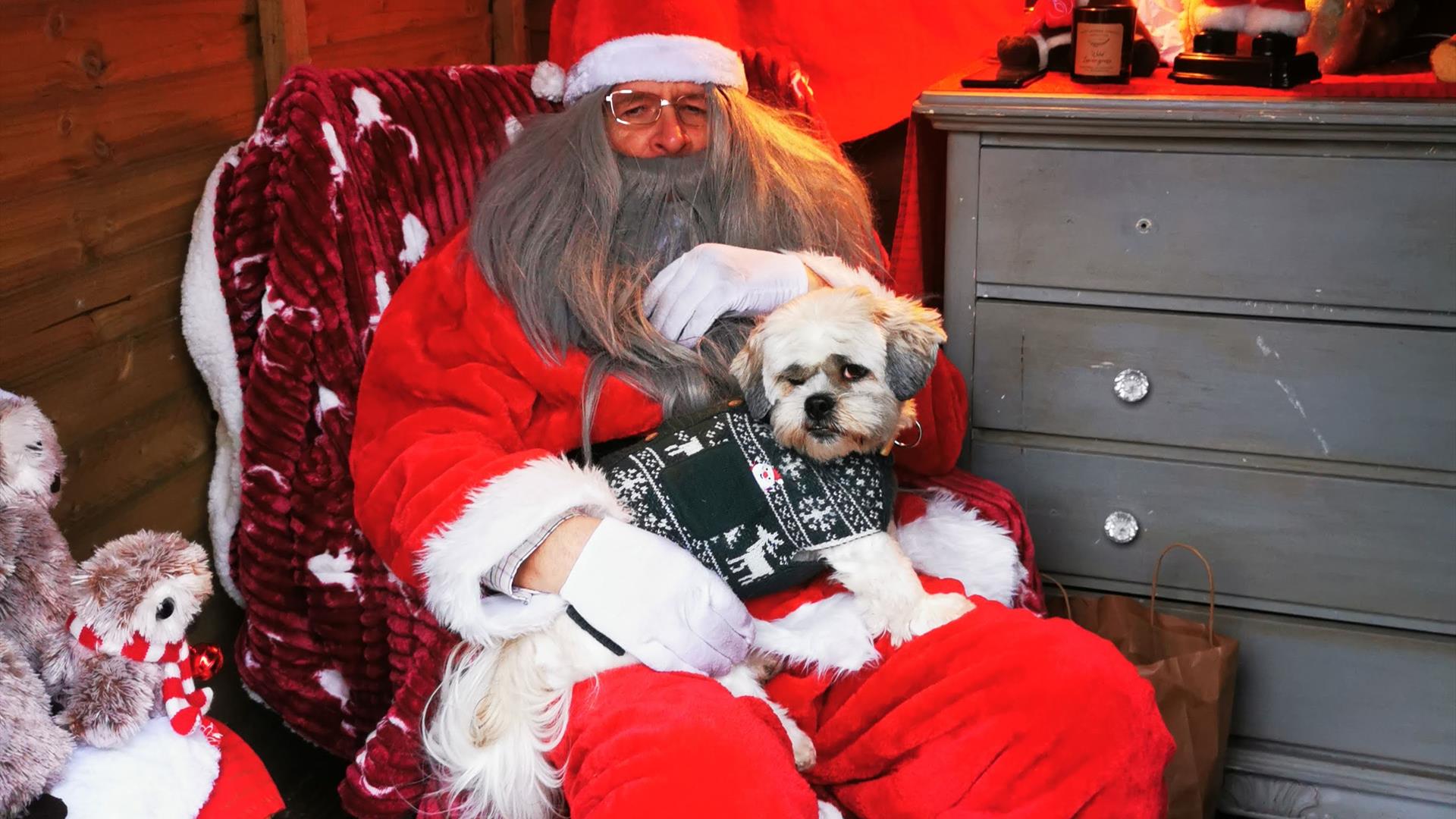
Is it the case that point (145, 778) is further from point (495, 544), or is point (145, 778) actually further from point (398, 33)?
point (398, 33)

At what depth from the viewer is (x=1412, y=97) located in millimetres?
1647

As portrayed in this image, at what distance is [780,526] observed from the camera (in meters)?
1.43

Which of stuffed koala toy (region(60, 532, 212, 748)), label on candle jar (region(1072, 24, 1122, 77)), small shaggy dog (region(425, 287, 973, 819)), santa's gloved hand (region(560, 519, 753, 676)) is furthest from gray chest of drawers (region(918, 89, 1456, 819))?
stuffed koala toy (region(60, 532, 212, 748))

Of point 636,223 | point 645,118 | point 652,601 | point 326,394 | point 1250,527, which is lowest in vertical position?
point 1250,527

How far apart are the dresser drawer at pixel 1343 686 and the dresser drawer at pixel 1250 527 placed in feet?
0.16

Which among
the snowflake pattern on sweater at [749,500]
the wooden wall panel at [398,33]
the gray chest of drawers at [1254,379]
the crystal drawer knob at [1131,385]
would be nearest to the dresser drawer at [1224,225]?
the gray chest of drawers at [1254,379]

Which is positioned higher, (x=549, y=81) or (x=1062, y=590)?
(x=549, y=81)

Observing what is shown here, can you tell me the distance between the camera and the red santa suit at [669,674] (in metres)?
1.23

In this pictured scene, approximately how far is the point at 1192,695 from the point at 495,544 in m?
1.08

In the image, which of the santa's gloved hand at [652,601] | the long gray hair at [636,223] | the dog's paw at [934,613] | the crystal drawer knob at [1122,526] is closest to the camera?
the santa's gloved hand at [652,601]

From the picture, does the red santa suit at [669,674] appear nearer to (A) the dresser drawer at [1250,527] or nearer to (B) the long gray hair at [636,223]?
(B) the long gray hair at [636,223]

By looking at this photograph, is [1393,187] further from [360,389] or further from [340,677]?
[340,677]

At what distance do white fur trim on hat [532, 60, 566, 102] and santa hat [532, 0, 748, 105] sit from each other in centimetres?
12

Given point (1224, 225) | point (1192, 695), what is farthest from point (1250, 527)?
point (1224, 225)
